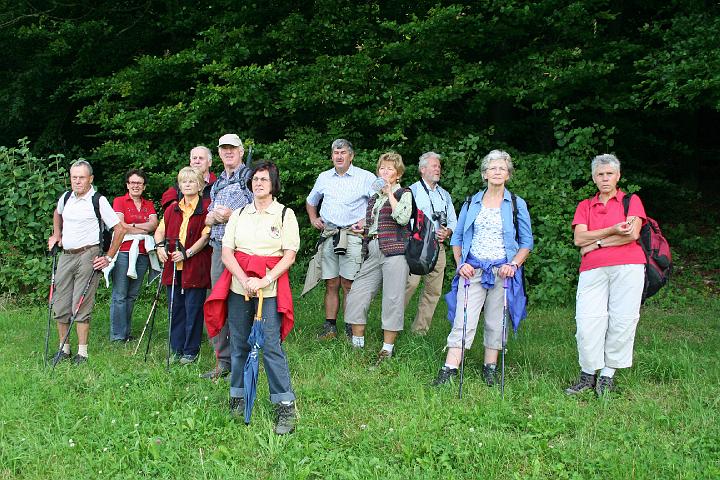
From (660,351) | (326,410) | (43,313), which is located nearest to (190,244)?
(326,410)

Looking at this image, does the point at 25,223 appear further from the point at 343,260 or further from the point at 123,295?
the point at 343,260

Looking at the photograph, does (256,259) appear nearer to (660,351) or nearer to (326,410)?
(326,410)

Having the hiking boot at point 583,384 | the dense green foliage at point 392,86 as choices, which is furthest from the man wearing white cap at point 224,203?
the dense green foliage at point 392,86

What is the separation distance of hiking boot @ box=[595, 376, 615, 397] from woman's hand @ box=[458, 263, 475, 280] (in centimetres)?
122

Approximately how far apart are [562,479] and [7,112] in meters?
11.5

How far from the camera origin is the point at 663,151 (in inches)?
506

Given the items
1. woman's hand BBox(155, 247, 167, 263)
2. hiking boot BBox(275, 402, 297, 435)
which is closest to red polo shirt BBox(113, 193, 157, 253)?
woman's hand BBox(155, 247, 167, 263)

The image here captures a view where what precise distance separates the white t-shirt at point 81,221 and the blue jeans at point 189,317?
818 millimetres

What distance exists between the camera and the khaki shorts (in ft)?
22.3

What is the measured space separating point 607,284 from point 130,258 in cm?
486

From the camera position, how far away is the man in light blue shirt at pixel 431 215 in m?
6.56

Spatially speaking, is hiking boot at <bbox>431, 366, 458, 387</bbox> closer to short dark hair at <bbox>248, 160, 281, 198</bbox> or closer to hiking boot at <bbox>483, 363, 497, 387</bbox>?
hiking boot at <bbox>483, 363, 497, 387</bbox>

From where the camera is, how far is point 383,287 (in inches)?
233

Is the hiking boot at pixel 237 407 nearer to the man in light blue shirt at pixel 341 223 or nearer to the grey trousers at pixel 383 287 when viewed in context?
the grey trousers at pixel 383 287
